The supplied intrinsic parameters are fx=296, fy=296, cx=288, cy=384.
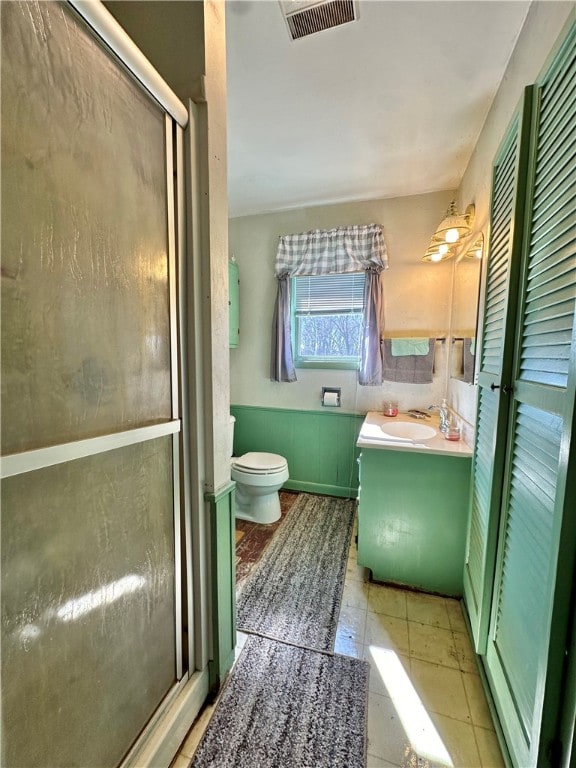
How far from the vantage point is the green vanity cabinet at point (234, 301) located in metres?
2.60

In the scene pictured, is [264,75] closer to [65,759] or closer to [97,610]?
[97,610]

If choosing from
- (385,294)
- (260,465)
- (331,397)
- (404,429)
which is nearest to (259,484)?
(260,465)

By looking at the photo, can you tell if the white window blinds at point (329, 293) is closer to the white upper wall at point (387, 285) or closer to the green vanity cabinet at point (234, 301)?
the white upper wall at point (387, 285)

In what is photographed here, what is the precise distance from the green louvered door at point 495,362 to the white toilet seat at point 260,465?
123 centimetres

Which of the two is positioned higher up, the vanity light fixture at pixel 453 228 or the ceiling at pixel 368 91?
the ceiling at pixel 368 91

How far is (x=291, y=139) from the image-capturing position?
1786 mm

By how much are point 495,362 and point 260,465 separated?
64.2 inches

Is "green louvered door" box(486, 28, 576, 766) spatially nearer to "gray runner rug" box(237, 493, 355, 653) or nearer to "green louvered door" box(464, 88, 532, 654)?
"green louvered door" box(464, 88, 532, 654)

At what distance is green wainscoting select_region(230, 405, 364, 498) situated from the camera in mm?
2617

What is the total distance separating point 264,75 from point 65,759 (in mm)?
2403

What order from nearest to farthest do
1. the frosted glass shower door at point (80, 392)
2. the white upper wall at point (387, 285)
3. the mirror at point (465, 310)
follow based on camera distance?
the frosted glass shower door at point (80, 392), the mirror at point (465, 310), the white upper wall at point (387, 285)

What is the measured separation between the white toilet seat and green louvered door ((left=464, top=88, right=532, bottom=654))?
1234 millimetres

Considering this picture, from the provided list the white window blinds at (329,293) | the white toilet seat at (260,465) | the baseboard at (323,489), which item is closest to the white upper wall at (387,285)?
the white window blinds at (329,293)

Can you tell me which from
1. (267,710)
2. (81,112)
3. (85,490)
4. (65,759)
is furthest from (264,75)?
(267,710)
